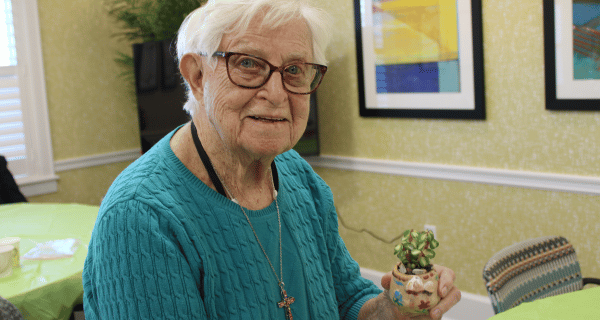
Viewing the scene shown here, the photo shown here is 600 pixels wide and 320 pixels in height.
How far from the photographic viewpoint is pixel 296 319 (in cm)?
111

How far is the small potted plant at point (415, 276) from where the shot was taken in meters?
1.05

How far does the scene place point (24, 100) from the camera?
11.3 ft

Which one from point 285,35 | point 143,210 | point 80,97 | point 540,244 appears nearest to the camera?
point 143,210

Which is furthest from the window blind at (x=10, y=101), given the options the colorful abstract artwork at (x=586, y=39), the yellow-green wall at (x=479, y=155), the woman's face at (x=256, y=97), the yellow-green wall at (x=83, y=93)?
the colorful abstract artwork at (x=586, y=39)

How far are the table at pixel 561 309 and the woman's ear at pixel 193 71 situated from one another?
977 mm

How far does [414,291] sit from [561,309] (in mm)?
640

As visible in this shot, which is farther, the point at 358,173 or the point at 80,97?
the point at 80,97

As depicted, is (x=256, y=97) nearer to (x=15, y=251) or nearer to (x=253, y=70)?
(x=253, y=70)

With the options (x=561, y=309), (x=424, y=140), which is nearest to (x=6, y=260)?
(x=561, y=309)

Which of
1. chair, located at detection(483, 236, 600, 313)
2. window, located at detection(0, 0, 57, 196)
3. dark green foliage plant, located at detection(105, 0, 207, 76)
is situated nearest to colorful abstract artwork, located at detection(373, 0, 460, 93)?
chair, located at detection(483, 236, 600, 313)

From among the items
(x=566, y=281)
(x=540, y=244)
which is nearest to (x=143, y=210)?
(x=540, y=244)

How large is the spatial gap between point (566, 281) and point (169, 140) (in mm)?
1598

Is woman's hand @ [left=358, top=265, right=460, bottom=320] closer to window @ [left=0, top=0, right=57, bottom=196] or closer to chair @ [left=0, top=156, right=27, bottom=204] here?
chair @ [left=0, top=156, right=27, bottom=204]

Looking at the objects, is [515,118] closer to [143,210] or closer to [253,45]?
[253,45]
